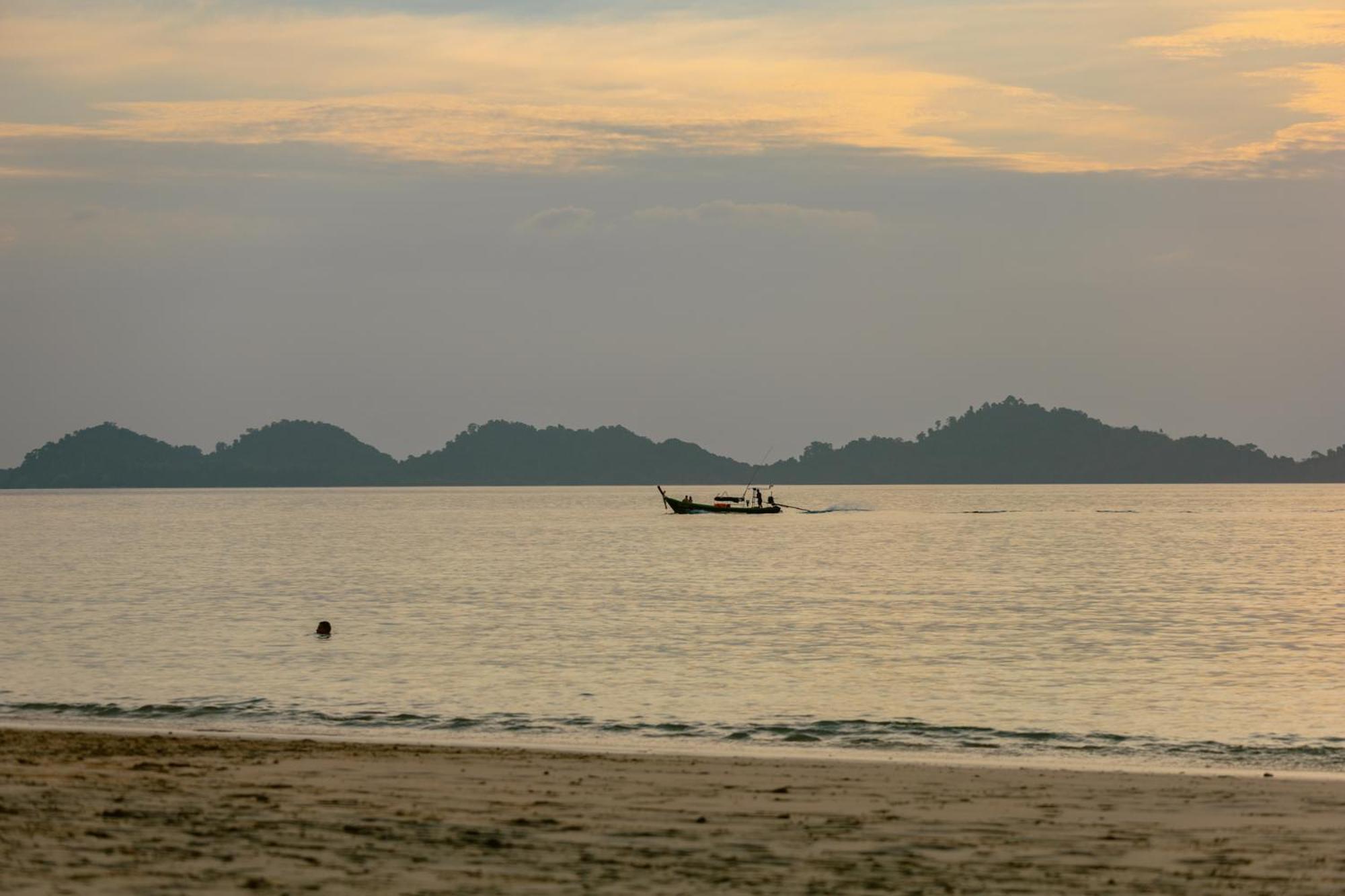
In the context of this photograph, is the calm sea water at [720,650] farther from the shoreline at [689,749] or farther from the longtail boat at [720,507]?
the longtail boat at [720,507]

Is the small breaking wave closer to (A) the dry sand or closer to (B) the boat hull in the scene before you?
(A) the dry sand

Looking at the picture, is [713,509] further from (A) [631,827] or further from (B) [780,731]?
(A) [631,827]

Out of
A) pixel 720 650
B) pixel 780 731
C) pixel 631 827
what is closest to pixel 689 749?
pixel 780 731

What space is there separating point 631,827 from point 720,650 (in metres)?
26.2

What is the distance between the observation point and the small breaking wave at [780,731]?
22.6 meters

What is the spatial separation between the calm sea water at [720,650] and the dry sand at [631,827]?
551cm

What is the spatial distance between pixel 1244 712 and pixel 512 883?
793 inches

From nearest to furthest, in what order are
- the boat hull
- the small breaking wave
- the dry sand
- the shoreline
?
the dry sand, the shoreline, the small breaking wave, the boat hull

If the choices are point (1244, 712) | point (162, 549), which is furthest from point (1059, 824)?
point (162, 549)

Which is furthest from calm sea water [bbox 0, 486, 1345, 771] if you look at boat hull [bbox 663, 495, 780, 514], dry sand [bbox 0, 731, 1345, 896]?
boat hull [bbox 663, 495, 780, 514]

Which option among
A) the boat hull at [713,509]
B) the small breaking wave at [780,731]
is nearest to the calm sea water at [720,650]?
the small breaking wave at [780,731]

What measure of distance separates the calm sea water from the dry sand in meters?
5.51

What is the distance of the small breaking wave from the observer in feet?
74.1

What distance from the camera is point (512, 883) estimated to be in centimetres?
1138
